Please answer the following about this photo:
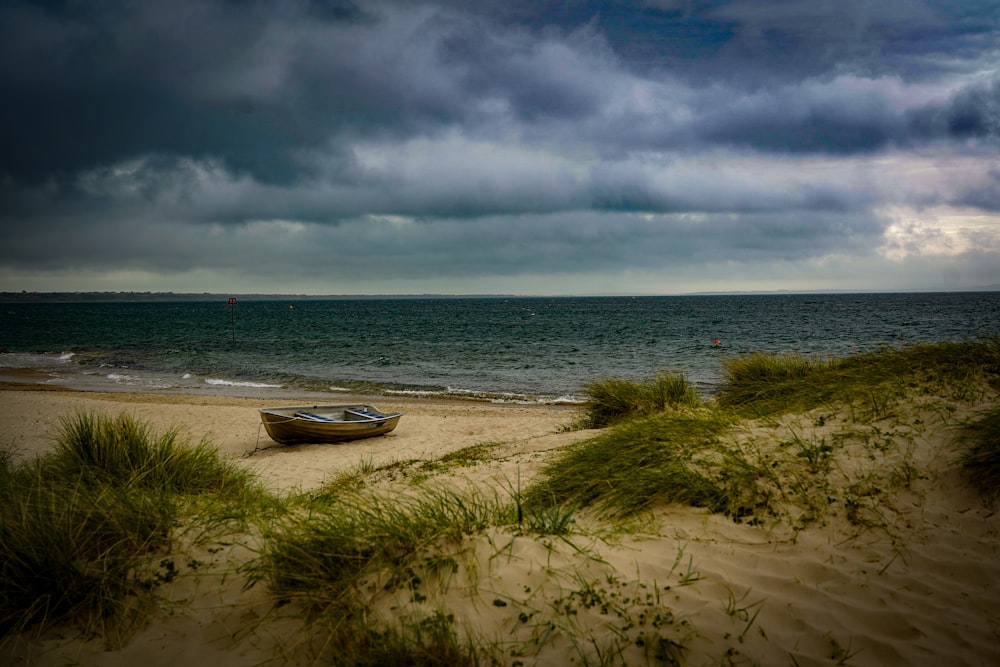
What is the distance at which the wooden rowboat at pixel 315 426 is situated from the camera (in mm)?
13180

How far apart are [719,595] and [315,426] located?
36.0ft

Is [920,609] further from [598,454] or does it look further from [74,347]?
[74,347]

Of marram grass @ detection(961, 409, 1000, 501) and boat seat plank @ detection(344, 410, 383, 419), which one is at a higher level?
marram grass @ detection(961, 409, 1000, 501)

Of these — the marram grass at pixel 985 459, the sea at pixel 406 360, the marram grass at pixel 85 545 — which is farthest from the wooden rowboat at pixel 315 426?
the marram grass at pixel 985 459

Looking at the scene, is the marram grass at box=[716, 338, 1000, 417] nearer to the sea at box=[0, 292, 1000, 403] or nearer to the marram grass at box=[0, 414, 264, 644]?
the sea at box=[0, 292, 1000, 403]

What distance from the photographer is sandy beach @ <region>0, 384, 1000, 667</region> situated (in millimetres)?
3465

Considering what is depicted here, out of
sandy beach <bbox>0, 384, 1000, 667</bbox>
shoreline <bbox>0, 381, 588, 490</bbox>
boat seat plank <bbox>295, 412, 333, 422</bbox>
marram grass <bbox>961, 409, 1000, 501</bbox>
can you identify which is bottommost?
shoreline <bbox>0, 381, 588, 490</bbox>

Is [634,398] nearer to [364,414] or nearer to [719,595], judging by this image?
[364,414]

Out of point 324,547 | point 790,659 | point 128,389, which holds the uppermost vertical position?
point 324,547

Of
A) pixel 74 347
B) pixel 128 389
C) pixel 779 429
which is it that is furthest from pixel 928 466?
pixel 74 347

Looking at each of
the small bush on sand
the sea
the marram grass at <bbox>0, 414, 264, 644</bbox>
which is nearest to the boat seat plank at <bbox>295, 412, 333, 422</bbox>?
the small bush on sand

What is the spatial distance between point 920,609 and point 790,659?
1.13m

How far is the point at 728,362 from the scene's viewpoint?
11.9 meters

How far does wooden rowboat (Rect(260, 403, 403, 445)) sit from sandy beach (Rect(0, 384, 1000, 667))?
8.94 m
